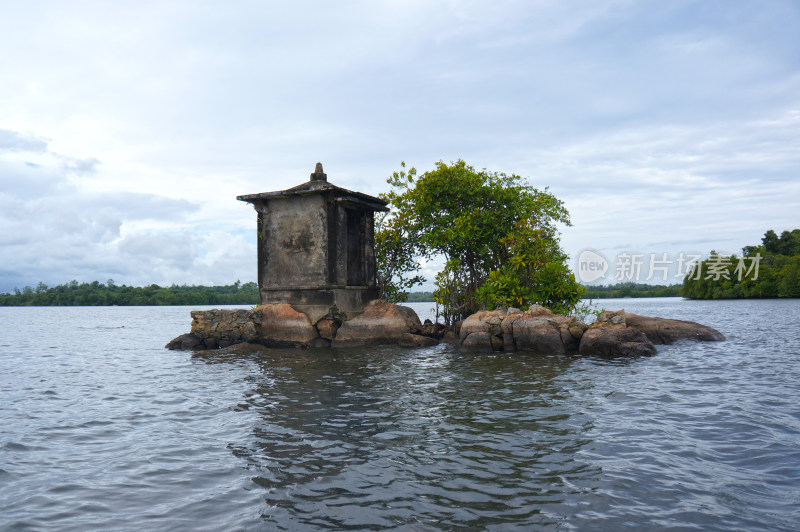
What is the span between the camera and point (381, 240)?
21484mm

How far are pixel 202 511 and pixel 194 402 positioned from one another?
523cm

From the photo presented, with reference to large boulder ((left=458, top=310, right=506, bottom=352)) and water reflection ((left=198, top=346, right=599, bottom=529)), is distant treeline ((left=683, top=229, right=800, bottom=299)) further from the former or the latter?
water reflection ((left=198, top=346, right=599, bottom=529))

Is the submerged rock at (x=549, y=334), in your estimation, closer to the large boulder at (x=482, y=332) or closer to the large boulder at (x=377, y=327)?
the large boulder at (x=482, y=332)

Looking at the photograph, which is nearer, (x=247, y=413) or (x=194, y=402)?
(x=247, y=413)

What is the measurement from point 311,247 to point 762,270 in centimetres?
7185

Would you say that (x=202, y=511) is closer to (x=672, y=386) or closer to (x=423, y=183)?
(x=672, y=386)

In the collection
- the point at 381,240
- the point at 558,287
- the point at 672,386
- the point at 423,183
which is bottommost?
the point at 672,386

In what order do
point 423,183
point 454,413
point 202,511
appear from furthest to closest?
point 423,183, point 454,413, point 202,511

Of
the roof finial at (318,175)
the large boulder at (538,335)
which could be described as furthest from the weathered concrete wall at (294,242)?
the large boulder at (538,335)

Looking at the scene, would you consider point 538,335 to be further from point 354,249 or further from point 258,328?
point 258,328

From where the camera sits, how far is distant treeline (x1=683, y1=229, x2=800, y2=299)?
63344 mm

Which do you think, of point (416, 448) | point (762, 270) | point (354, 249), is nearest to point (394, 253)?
point (354, 249)

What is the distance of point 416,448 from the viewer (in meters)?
6.29

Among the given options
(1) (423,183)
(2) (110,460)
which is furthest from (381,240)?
(2) (110,460)
